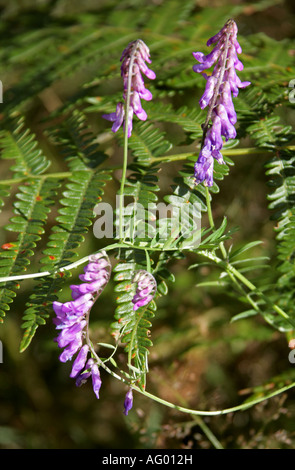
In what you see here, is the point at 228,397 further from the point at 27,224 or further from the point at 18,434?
the point at 27,224

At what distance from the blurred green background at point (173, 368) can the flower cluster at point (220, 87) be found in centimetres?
159

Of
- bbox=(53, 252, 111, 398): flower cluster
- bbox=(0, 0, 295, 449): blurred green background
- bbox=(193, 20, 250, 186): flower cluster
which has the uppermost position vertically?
bbox=(193, 20, 250, 186): flower cluster

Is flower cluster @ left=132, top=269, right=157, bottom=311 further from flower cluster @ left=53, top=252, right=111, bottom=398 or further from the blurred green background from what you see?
the blurred green background

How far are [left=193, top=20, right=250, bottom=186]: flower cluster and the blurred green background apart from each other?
1.59m

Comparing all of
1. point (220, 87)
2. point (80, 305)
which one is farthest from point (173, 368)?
point (220, 87)

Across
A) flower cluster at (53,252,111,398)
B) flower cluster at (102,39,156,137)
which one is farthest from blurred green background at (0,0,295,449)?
flower cluster at (102,39,156,137)

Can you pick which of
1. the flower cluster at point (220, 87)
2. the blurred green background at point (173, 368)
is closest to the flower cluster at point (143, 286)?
the flower cluster at point (220, 87)

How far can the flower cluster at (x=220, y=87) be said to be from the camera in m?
1.49

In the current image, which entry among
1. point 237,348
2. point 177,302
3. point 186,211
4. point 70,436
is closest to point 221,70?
point 186,211

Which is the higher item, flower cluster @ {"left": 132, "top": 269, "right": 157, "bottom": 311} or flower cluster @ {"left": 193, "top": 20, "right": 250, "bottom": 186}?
flower cluster @ {"left": 193, "top": 20, "right": 250, "bottom": 186}

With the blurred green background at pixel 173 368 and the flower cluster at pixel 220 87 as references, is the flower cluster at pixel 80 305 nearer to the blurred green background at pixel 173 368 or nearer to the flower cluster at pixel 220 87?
the flower cluster at pixel 220 87

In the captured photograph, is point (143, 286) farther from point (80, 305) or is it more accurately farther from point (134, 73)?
point (134, 73)

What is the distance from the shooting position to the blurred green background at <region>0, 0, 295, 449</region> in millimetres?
2830

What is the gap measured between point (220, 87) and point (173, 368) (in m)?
1.91
